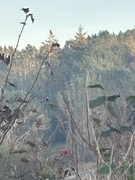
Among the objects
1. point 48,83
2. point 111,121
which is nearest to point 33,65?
point 48,83

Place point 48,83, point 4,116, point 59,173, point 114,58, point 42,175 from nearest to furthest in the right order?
point 4,116, point 42,175, point 59,173, point 48,83, point 114,58

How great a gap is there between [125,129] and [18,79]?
43.2m

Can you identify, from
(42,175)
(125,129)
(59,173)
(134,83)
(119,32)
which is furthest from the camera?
(119,32)

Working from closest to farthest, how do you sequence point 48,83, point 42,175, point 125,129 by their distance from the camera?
point 125,129 < point 42,175 < point 48,83

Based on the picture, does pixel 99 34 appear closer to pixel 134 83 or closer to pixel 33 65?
pixel 33 65

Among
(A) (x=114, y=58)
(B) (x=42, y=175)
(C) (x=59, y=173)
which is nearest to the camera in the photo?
(B) (x=42, y=175)

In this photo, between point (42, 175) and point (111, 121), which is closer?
point (42, 175)

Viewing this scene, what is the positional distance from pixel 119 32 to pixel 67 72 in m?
Answer: 9.73

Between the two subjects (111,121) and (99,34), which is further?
(99,34)

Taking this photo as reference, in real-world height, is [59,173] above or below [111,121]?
below

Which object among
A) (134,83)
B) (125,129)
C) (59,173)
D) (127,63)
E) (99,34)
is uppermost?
(99,34)

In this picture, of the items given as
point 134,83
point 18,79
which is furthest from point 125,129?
point 18,79

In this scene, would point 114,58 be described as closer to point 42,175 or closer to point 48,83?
point 48,83

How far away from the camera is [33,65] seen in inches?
1815
